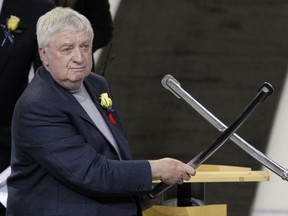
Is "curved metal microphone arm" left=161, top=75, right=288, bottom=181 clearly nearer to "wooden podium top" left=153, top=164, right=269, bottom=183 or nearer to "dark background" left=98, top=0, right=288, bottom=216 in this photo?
"wooden podium top" left=153, top=164, right=269, bottom=183

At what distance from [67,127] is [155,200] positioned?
547mm

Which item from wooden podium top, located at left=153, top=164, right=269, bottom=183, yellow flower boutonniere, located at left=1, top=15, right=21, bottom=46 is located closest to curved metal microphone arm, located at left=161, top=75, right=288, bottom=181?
wooden podium top, located at left=153, top=164, right=269, bottom=183

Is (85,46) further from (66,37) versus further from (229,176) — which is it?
(229,176)

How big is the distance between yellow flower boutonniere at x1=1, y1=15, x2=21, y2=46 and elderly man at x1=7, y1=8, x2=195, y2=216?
18.8 inches

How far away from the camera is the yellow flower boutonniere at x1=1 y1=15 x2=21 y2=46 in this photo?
4.51 meters

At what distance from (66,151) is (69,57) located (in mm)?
297

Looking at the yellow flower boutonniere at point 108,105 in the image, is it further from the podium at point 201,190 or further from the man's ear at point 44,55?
the podium at point 201,190

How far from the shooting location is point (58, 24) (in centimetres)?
394

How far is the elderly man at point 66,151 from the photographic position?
392cm

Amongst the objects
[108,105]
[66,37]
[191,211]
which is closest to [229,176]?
[191,211]

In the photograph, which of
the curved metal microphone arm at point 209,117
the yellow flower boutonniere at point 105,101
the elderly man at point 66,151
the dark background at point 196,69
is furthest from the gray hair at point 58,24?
the dark background at point 196,69

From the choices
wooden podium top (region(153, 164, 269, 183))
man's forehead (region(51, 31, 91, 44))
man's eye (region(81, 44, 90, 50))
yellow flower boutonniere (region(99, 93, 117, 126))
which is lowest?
wooden podium top (region(153, 164, 269, 183))

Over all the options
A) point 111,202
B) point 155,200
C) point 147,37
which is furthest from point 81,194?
point 147,37

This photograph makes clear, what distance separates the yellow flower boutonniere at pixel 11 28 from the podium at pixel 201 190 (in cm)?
76
